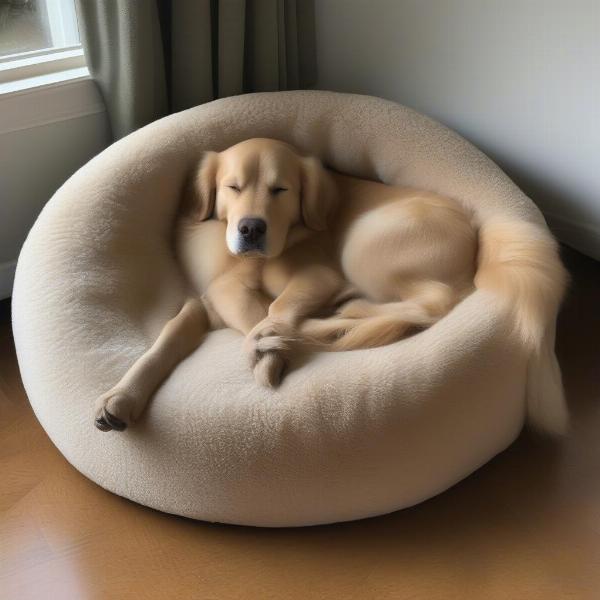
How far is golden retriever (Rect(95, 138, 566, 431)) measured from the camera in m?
1.48

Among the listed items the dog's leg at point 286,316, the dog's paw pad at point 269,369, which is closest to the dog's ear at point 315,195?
the dog's leg at point 286,316

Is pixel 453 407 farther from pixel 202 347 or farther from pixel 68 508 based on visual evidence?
pixel 68 508

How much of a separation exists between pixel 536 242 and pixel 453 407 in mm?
448

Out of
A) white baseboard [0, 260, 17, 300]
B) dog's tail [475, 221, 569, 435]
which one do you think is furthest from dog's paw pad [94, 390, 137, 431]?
white baseboard [0, 260, 17, 300]

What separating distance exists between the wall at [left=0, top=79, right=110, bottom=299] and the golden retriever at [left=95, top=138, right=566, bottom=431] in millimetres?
443

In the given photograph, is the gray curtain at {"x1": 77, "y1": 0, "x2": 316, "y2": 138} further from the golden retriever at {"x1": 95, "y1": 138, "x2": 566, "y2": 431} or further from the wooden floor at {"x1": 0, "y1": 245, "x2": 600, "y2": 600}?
the wooden floor at {"x1": 0, "y1": 245, "x2": 600, "y2": 600}

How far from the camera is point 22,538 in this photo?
142 cm

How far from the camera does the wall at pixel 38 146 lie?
1.99 m

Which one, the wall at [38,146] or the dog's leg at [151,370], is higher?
the wall at [38,146]

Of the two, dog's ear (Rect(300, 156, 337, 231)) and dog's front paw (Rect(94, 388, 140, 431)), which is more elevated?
dog's ear (Rect(300, 156, 337, 231))

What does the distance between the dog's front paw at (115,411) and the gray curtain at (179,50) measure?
96cm

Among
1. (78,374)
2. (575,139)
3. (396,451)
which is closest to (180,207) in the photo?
(78,374)

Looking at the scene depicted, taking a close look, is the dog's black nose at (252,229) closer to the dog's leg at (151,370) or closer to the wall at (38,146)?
the dog's leg at (151,370)

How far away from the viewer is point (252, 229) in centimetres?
162
